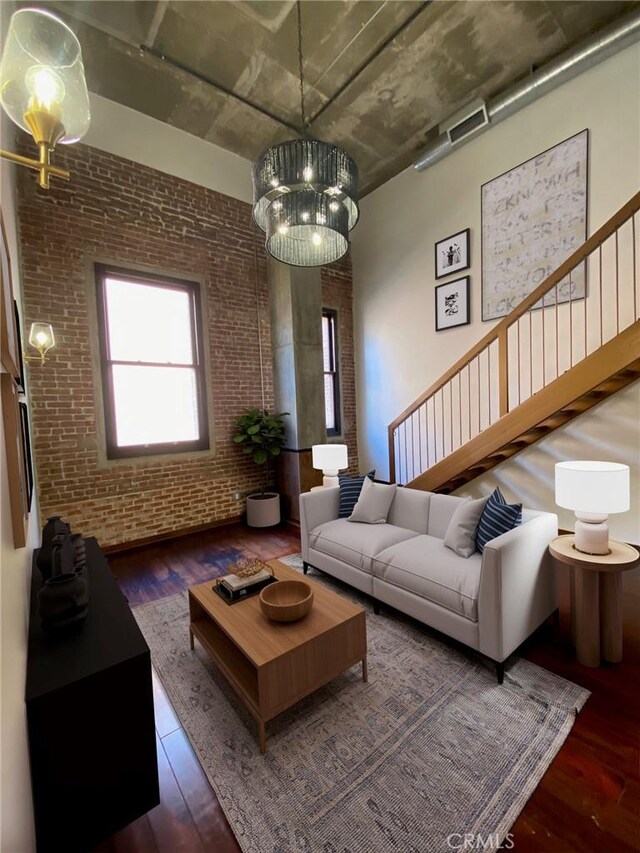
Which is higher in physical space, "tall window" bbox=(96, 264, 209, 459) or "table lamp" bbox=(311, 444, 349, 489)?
"tall window" bbox=(96, 264, 209, 459)

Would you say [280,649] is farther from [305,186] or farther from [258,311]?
[258,311]

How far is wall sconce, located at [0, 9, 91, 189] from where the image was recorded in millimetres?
928

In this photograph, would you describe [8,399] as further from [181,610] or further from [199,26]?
[199,26]

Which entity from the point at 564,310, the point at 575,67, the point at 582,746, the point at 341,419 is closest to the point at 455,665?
the point at 582,746

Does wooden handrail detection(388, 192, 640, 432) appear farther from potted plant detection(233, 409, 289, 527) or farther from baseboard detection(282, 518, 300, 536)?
baseboard detection(282, 518, 300, 536)

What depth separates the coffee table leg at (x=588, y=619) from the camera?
1874 millimetres

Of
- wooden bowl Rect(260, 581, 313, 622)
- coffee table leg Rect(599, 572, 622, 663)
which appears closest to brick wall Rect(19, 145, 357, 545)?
wooden bowl Rect(260, 581, 313, 622)

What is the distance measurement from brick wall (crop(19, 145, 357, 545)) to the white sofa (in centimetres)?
197

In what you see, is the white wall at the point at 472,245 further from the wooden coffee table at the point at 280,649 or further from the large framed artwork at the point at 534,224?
the wooden coffee table at the point at 280,649

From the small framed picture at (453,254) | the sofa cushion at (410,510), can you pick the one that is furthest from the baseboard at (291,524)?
the small framed picture at (453,254)

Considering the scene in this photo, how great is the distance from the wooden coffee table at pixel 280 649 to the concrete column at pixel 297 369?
258 cm

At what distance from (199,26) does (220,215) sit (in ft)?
5.47

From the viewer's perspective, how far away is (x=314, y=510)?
2.97 metres

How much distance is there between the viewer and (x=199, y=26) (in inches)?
116
